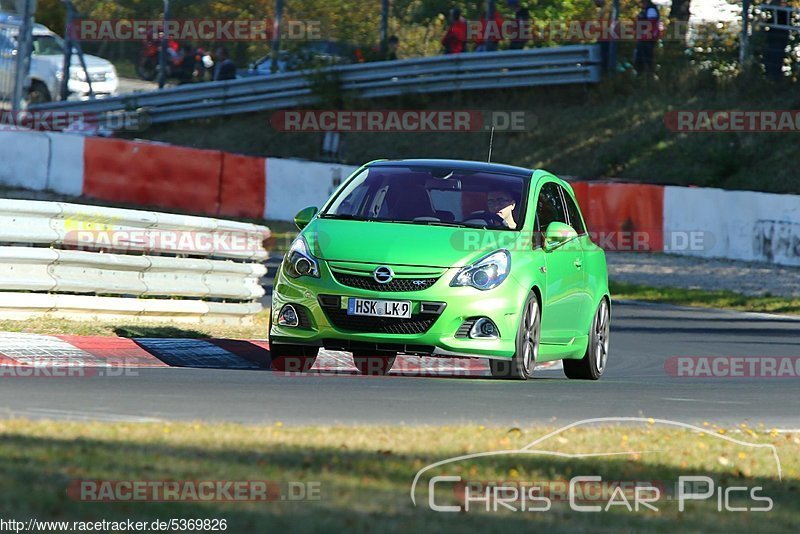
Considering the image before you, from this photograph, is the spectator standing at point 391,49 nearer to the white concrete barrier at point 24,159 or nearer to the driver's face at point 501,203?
the white concrete barrier at point 24,159

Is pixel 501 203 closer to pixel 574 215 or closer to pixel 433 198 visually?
pixel 433 198

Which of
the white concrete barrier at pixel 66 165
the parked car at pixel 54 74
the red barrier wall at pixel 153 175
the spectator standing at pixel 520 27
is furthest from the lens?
the parked car at pixel 54 74

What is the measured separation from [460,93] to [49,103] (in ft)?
34.2

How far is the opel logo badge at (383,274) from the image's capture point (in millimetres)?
10273

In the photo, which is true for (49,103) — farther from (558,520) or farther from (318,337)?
(558,520)

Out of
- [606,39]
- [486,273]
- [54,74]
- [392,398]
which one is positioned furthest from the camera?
[54,74]

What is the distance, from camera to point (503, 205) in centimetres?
1130

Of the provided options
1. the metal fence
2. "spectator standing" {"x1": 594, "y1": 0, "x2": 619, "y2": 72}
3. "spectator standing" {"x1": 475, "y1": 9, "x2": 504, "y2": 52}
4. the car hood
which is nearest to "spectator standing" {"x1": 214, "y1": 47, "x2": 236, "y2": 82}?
the metal fence

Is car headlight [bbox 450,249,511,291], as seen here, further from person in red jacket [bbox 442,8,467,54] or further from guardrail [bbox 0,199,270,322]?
person in red jacket [bbox 442,8,467,54]

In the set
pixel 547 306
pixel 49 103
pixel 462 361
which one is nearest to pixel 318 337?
pixel 547 306

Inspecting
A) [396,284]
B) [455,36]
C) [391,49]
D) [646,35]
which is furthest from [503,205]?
[391,49]

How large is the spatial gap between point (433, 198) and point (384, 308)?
1507mm

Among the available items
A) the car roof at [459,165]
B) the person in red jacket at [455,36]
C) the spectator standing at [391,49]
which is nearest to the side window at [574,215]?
the car roof at [459,165]

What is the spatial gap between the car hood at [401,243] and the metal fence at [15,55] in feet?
70.2
